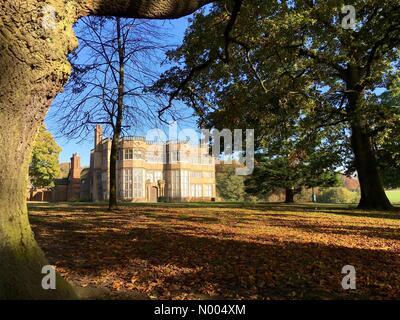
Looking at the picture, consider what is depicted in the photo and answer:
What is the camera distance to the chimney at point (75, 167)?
66.1 meters

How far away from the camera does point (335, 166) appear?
103 feet

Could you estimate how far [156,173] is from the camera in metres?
61.2

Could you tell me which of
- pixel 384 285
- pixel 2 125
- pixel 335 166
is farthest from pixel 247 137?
pixel 2 125

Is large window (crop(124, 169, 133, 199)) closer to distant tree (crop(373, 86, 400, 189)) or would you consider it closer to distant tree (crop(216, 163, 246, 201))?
distant tree (crop(216, 163, 246, 201))

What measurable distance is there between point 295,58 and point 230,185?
52.9m

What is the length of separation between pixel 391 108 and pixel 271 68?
747cm

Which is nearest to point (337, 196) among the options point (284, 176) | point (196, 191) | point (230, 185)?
point (230, 185)

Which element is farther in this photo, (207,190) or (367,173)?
(207,190)

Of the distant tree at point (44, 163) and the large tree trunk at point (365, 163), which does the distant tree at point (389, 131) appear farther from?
the distant tree at point (44, 163)

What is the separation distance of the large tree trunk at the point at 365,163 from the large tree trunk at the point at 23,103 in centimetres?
1887

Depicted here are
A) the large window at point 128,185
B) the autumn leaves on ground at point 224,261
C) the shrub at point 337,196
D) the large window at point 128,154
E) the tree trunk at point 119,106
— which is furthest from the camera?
the shrub at point 337,196

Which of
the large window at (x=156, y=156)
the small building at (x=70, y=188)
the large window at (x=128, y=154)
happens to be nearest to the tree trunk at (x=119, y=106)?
the large window at (x=128, y=154)

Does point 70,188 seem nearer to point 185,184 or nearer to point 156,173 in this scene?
point 156,173
